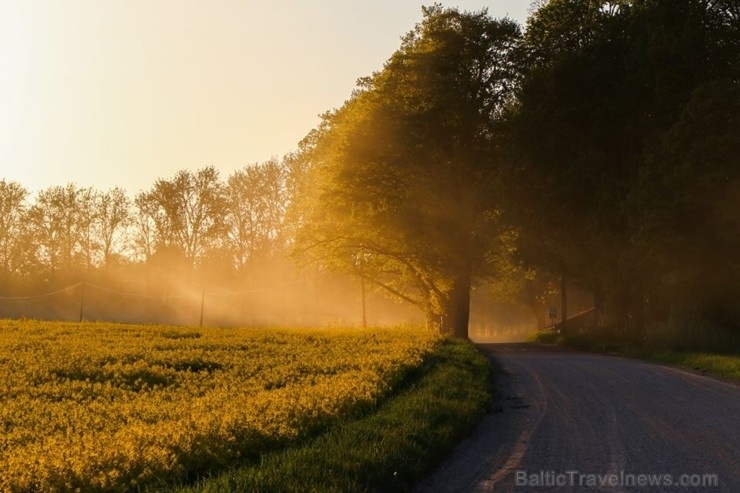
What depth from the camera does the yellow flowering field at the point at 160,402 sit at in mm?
8617

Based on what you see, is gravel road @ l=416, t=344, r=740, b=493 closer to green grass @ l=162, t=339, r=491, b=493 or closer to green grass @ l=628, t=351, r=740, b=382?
green grass @ l=162, t=339, r=491, b=493

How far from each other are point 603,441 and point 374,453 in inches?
147

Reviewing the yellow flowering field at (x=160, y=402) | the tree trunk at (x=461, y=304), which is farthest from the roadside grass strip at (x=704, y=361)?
the tree trunk at (x=461, y=304)

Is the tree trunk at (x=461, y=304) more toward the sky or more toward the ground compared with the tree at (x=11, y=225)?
more toward the ground

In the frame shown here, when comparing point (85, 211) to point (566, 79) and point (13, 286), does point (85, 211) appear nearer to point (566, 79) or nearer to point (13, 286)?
point (13, 286)

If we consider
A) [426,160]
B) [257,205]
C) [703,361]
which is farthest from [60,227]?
[703,361]

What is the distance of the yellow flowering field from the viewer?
8.62 meters

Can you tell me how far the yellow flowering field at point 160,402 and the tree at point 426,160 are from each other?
1447 centimetres

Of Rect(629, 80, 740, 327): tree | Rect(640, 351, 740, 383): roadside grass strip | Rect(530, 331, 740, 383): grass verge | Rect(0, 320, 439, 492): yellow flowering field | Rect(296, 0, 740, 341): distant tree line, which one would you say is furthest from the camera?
Rect(296, 0, 740, 341): distant tree line

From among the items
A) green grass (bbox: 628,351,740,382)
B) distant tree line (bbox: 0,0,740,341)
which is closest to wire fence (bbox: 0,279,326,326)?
distant tree line (bbox: 0,0,740,341)

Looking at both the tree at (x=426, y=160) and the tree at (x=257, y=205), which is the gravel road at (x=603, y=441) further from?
the tree at (x=257, y=205)

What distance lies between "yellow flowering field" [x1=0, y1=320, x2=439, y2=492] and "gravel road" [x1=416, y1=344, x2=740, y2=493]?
2.28 m

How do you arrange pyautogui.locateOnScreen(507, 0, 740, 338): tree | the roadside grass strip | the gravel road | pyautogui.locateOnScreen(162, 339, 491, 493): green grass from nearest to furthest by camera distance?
pyautogui.locateOnScreen(162, 339, 491, 493): green grass < the gravel road < the roadside grass strip < pyautogui.locateOnScreen(507, 0, 740, 338): tree

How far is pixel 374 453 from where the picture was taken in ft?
31.7
